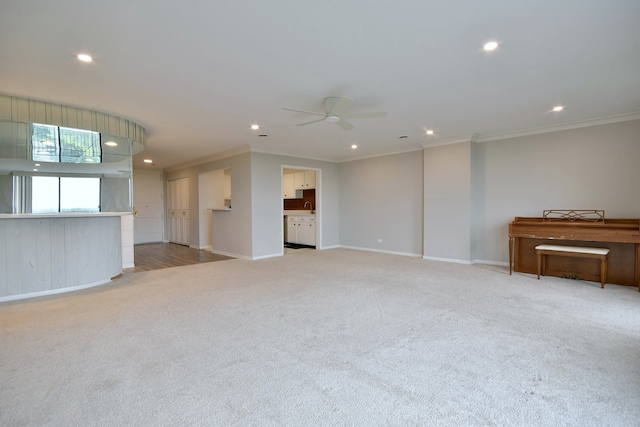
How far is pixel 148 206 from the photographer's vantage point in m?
9.67

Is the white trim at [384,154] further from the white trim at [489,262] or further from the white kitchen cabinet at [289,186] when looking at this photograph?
the white trim at [489,262]

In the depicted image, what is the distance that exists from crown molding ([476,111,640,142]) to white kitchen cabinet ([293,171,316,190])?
4385 millimetres

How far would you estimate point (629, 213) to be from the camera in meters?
4.53

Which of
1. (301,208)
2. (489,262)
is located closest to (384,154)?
(489,262)

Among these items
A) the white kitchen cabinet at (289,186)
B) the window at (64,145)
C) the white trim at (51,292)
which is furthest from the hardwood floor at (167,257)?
the white kitchen cabinet at (289,186)

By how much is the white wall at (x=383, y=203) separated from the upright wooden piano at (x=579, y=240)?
80.4 inches

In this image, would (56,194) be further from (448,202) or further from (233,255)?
(448,202)

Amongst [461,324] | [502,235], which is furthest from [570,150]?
[461,324]

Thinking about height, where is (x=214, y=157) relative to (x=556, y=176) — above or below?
above

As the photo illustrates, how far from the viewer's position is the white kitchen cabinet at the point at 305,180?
29.1ft

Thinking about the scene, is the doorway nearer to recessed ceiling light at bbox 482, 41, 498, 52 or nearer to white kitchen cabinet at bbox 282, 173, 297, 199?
white kitchen cabinet at bbox 282, 173, 297, 199

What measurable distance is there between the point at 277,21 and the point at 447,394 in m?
2.71

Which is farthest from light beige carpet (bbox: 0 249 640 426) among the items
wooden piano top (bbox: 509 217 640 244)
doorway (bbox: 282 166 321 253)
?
doorway (bbox: 282 166 321 253)

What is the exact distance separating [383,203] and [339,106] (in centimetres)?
422
